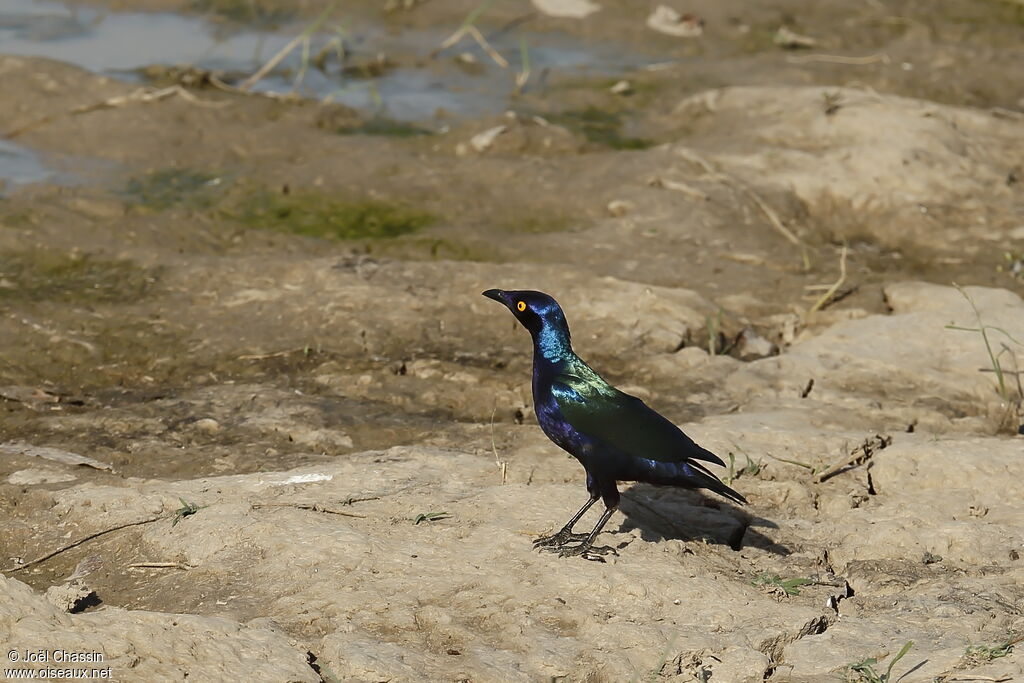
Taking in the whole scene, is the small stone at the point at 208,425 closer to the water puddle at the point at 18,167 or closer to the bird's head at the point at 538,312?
the bird's head at the point at 538,312

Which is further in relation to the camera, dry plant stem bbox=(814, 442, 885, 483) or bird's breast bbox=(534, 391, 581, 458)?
dry plant stem bbox=(814, 442, 885, 483)

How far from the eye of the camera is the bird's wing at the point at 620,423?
3990 mm

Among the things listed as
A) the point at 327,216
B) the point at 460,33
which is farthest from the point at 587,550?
the point at 460,33

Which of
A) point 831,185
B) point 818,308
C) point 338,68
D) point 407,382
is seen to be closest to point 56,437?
point 407,382

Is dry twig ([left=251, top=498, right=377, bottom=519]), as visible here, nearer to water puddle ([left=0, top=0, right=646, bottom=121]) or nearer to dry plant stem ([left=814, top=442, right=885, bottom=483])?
dry plant stem ([left=814, top=442, right=885, bottom=483])

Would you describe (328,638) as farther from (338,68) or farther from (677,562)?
(338,68)

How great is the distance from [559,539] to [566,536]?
29mm

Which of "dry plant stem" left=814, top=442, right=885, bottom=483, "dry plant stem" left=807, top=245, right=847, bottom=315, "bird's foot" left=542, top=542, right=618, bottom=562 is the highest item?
"bird's foot" left=542, top=542, right=618, bottom=562

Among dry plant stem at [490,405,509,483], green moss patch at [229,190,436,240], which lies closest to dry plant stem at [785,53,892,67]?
green moss patch at [229,190,436,240]

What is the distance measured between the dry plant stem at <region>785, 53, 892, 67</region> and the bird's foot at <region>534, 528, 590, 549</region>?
766cm

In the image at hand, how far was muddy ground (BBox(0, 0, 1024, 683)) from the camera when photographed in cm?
372

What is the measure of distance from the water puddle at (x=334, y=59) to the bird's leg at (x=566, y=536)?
587cm

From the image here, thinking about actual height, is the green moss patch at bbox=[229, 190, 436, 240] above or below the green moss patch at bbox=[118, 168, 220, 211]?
below

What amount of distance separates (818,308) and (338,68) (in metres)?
5.50
